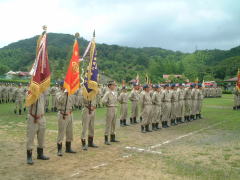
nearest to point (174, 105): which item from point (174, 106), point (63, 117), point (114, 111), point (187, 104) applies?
point (174, 106)

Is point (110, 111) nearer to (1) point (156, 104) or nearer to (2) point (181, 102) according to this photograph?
(1) point (156, 104)

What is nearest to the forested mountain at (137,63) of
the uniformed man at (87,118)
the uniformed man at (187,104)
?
the uniformed man at (187,104)

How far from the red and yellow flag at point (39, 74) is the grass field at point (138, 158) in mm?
1820

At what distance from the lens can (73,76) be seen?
845cm

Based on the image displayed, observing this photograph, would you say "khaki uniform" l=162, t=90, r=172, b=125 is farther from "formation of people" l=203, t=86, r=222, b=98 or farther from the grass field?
"formation of people" l=203, t=86, r=222, b=98

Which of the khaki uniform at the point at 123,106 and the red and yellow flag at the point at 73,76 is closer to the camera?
the red and yellow flag at the point at 73,76

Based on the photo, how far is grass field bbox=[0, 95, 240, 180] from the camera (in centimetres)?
642

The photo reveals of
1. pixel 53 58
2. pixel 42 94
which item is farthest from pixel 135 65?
pixel 42 94

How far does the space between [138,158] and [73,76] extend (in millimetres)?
3161

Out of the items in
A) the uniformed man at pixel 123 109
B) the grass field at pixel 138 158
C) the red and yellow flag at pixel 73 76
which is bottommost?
the grass field at pixel 138 158

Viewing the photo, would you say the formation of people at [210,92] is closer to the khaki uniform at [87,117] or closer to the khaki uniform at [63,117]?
the khaki uniform at [87,117]

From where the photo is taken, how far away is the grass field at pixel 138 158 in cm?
642

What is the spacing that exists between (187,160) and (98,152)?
107 inches

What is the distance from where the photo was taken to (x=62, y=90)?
8461mm
